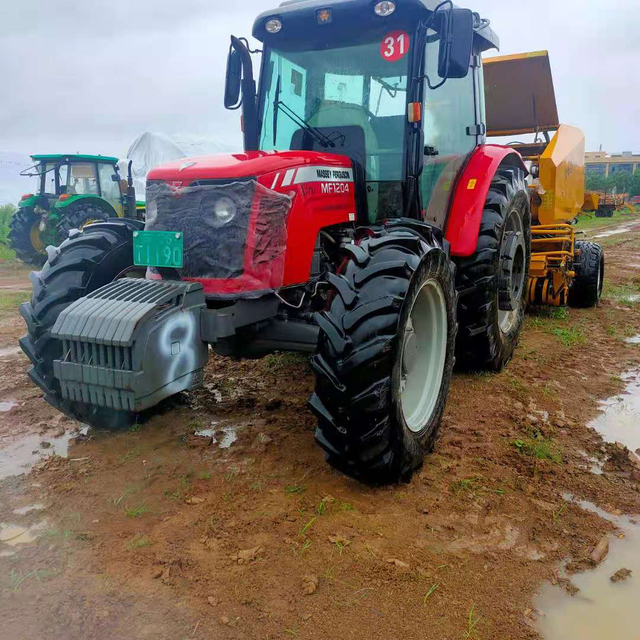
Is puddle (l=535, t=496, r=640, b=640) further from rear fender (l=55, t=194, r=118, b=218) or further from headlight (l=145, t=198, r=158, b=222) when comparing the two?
rear fender (l=55, t=194, r=118, b=218)

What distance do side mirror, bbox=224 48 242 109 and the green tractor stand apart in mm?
9346

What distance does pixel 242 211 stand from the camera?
3.11 metres

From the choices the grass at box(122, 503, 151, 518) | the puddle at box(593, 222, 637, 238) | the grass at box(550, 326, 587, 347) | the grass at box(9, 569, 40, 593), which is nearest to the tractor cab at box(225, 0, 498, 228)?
the grass at box(122, 503, 151, 518)

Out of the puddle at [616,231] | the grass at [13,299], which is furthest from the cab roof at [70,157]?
the puddle at [616,231]

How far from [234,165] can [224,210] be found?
10.1 inches

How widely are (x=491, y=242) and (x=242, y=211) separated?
6.78 feet

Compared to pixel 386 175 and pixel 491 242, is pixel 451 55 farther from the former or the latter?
pixel 491 242

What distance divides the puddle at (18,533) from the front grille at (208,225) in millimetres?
1422

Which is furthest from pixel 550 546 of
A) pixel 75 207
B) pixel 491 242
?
pixel 75 207

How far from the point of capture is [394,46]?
12.2ft

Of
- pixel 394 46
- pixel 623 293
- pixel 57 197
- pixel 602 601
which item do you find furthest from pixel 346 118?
pixel 57 197

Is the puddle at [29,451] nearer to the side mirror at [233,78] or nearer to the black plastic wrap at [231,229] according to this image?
the black plastic wrap at [231,229]

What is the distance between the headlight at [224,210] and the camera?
3.13 m

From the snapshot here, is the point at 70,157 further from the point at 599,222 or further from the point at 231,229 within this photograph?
the point at 599,222
